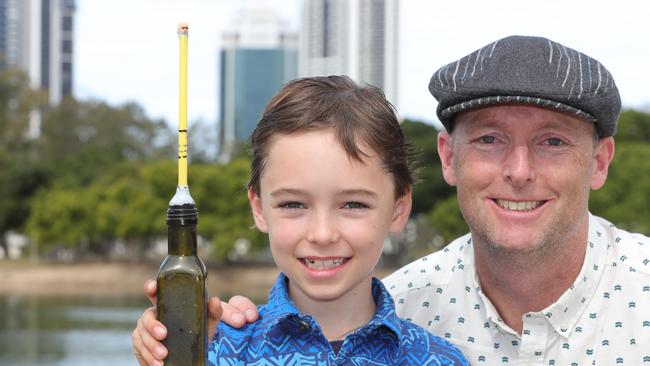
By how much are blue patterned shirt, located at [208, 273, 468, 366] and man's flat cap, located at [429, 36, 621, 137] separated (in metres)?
0.74

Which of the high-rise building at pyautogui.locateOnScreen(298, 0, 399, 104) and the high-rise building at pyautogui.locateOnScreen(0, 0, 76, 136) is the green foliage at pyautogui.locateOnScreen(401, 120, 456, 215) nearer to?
the high-rise building at pyautogui.locateOnScreen(298, 0, 399, 104)

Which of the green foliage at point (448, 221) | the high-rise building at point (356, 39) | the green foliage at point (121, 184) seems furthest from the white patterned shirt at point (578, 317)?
the high-rise building at point (356, 39)

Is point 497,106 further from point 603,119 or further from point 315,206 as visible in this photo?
point 315,206

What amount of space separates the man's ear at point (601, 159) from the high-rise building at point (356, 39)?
73189mm

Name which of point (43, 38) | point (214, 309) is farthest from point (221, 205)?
point (43, 38)

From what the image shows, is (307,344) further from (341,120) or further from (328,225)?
(341,120)

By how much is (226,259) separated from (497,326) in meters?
36.9

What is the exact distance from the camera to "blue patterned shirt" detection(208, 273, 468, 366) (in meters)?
2.72

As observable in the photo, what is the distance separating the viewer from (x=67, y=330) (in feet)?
91.1

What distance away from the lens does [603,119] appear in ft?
10.6

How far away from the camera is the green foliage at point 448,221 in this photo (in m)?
33.6

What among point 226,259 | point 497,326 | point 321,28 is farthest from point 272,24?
point 497,326

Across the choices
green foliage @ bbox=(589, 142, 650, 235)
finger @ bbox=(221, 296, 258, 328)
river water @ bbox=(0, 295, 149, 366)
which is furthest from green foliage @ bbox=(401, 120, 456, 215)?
finger @ bbox=(221, 296, 258, 328)

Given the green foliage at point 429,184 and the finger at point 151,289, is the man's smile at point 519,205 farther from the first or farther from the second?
the green foliage at point 429,184
